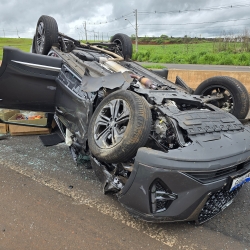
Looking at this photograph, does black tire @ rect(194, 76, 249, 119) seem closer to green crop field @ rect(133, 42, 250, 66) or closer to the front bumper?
the front bumper

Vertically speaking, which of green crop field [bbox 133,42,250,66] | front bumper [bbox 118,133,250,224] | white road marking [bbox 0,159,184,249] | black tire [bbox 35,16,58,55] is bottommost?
white road marking [bbox 0,159,184,249]

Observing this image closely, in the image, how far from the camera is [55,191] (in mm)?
3082

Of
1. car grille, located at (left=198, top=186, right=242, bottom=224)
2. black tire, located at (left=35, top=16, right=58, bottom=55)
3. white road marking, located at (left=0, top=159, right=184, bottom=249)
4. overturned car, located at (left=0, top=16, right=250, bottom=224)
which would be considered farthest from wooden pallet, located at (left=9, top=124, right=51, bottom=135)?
car grille, located at (left=198, top=186, right=242, bottom=224)

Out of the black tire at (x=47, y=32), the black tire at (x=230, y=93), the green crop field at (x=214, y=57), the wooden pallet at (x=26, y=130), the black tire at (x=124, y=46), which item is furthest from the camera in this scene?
the green crop field at (x=214, y=57)

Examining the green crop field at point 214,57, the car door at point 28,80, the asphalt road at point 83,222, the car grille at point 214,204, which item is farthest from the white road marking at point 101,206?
the green crop field at point 214,57

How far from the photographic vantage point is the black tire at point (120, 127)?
2.37 meters

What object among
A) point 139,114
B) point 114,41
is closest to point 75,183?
point 139,114

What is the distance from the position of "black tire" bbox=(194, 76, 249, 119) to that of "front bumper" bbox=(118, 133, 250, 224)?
1.51m

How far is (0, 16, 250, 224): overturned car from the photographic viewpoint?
2150 mm

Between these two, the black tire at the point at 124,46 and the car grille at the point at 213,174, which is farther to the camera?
the black tire at the point at 124,46

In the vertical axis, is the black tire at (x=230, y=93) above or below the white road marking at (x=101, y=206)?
above

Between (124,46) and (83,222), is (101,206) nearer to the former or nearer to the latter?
(83,222)

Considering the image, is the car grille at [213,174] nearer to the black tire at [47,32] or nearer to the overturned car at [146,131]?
the overturned car at [146,131]

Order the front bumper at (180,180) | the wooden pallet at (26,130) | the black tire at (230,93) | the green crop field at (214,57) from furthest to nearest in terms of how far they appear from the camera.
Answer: the green crop field at (214,57) → the wooden pallet at (26,130) → the black tire at (230,93) → the front bumper at (180,180)
